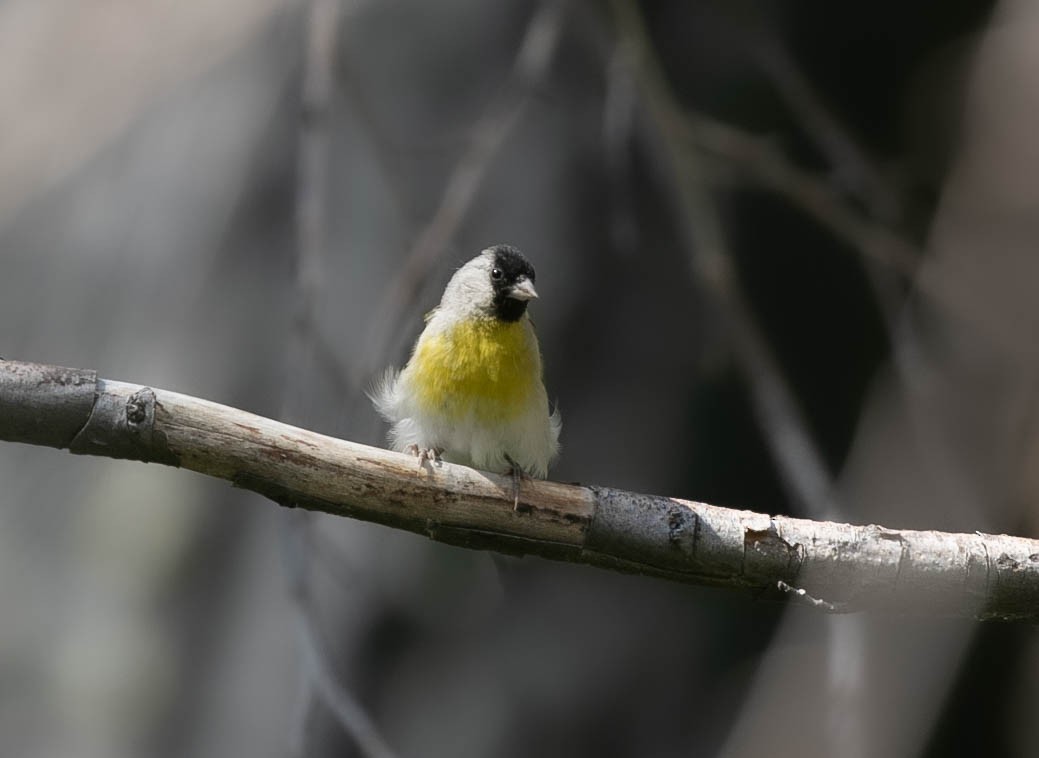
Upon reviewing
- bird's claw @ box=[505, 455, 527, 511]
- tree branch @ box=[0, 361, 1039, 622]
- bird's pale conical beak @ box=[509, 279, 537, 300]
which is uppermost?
bird's pale conical beak @ box=[509, 279, 537, 300]

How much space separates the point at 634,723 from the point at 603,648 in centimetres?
41

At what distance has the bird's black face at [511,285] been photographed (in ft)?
15.0

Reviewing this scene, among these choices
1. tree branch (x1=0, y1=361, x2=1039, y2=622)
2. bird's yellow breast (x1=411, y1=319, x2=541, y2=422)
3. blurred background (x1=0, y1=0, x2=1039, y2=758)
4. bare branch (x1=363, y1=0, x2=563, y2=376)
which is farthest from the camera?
blurred background (x1=0, y1=0, x2=1039, y2=758)

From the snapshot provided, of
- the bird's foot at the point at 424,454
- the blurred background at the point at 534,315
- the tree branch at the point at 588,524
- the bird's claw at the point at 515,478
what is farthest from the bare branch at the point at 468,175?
the tree branch at the point at 588,524

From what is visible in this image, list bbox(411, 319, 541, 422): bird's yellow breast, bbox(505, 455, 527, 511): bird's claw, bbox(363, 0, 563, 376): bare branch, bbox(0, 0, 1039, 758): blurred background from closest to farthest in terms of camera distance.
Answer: bbox(505, 455, 527, 511): bird's claw → bbox(363, 0, 563, 376): bare branch → bbox(411, 319, 541, 422): bird's yellow breast → bbox(0, 0, 1039, 758): blurred background

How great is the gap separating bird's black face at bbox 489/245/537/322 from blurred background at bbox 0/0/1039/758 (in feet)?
0.89

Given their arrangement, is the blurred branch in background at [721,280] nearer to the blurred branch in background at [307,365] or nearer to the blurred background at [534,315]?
the blurred background at [534,315]

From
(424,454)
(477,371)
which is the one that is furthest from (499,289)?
(424,454)

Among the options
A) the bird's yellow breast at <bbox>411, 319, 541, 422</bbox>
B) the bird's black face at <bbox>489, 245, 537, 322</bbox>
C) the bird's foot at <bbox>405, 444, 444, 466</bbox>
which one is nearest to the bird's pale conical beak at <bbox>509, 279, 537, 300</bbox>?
the bird's black face at <bbox>489, 245, 537, 322</bbox>

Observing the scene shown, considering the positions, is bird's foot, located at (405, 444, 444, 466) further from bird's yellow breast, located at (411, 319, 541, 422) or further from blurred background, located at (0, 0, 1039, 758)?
blurred background, located at (0, 0, 1039, 758)

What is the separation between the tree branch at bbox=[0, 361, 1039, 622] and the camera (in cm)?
302

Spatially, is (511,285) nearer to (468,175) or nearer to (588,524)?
(468,175)

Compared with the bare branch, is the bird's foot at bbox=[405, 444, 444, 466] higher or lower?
lower

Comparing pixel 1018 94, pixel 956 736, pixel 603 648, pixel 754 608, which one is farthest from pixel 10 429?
pixel 956 736
